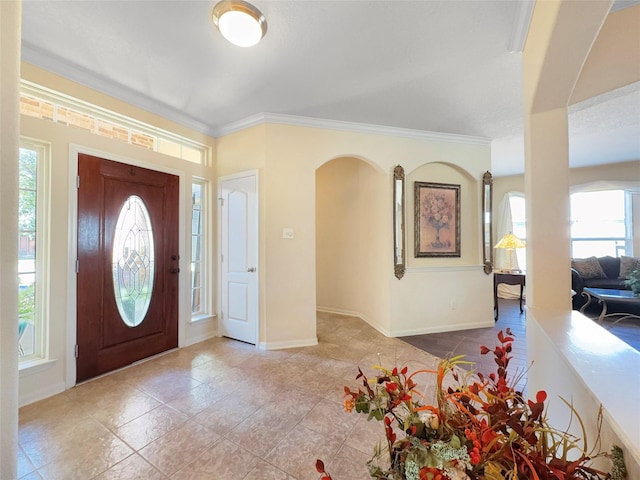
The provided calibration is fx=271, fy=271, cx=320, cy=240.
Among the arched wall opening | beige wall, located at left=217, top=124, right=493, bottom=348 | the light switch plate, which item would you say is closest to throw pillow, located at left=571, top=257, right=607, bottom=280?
beige wall, located at left=217, top=124, right=493, bottom=348

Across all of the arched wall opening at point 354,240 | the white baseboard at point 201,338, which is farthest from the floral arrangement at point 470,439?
the white baseboard at point 201,338

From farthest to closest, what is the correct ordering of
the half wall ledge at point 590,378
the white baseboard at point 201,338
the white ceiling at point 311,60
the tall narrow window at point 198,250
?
1. the tall narrow window at point 198,250
2. the white baseboard at point 201,338
3. the white ceiling at point 311,60
4. the half wall ledge at point 590,378

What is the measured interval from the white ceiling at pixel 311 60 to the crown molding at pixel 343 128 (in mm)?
50

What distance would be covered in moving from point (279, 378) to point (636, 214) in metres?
7.11

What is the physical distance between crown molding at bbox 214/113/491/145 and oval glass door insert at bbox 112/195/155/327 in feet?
4.65

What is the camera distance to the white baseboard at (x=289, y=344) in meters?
3.12

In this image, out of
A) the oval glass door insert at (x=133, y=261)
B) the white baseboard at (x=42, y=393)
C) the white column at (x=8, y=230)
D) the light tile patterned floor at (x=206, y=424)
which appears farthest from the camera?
the oval glass door insert at (x=133, y=261)

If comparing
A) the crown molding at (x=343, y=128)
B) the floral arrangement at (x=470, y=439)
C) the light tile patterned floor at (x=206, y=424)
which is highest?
the crown molding at (x=343, y=128)

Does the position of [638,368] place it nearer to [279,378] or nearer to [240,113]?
[279,378]

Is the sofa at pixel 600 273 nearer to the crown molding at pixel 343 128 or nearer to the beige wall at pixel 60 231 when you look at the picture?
the crown molding at pixel 343 128

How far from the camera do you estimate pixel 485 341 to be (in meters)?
3.31

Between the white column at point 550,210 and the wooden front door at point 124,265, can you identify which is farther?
the wooden front door at point 124,265

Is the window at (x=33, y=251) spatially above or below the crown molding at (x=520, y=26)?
below

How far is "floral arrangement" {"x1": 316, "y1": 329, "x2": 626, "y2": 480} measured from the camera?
43 cm
